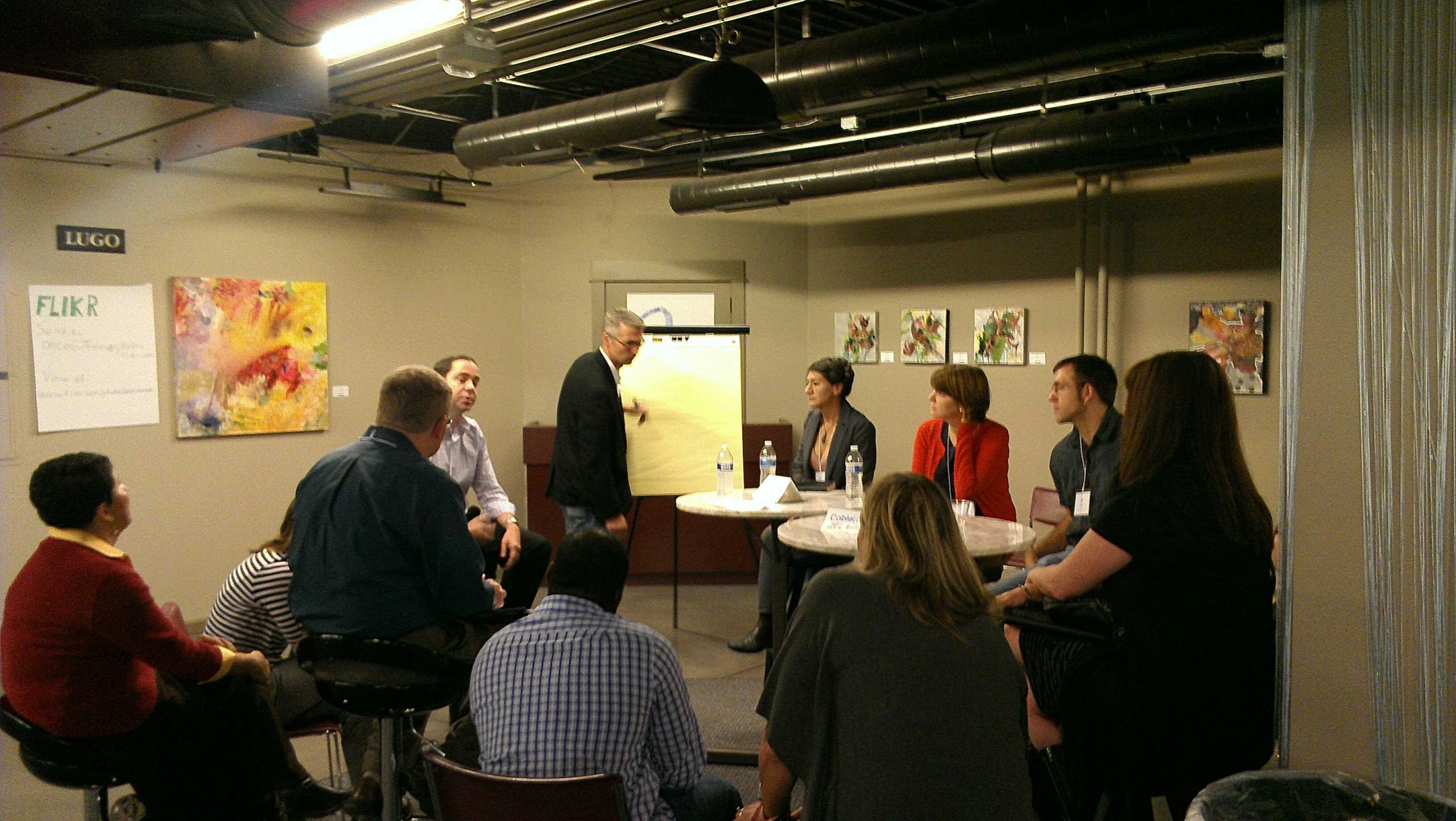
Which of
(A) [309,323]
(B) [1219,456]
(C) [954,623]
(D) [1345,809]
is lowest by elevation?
(D) [1345,809]

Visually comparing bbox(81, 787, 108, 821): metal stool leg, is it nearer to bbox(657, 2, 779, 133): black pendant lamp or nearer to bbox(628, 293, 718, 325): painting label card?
bbox(657, 2, 779, 133): black pendant lamp

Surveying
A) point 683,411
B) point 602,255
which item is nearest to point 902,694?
point 683,411

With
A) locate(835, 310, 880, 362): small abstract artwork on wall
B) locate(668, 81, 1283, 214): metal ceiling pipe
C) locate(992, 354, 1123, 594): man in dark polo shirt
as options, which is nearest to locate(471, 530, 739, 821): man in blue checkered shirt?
locate(992, 354, 1123, 594): man in dark polo shirt

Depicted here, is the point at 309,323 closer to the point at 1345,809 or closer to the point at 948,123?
the point at 948,123

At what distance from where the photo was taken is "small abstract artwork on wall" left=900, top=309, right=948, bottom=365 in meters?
7.69

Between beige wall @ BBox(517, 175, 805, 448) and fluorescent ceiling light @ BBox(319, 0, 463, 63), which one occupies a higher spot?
fluorescent ceiling light @ BBox(319, 0, 463, 63)

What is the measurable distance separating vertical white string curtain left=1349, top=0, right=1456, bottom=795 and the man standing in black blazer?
3.17 meters

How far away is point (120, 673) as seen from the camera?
8.58 ft

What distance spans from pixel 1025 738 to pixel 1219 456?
3.10 feet

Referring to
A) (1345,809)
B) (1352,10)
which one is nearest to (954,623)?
(1345,809)

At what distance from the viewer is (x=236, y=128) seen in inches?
189

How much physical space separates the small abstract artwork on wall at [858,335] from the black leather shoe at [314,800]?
→ 566 cm

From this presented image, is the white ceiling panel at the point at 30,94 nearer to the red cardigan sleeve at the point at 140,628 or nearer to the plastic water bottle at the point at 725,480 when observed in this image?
the red cardigan sleeve at the point at 140,628

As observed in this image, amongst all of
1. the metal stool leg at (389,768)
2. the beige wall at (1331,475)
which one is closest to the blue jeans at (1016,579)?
the beige wall at (1331,475)
